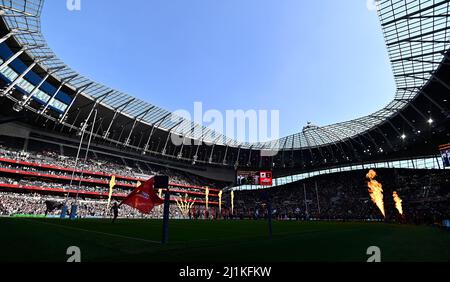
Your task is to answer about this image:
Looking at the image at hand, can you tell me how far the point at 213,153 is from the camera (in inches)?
3401

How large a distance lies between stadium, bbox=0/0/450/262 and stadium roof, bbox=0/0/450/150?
0.63 feet

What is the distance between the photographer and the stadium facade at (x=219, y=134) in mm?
32688

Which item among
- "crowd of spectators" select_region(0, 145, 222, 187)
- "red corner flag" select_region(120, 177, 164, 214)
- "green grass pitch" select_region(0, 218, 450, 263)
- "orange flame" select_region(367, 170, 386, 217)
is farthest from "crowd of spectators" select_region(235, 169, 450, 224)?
"red corner flag" select_region(120, 177, 164, 214)

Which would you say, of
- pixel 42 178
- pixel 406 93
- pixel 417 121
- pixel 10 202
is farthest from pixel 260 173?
pixel 42 178

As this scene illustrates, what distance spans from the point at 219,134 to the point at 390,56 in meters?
48.5

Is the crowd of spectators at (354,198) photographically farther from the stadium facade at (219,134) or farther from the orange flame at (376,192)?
the stadium facade at (219,134)

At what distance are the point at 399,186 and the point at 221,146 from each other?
→ 50521 mm

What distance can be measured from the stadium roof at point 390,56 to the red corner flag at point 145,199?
996 inches

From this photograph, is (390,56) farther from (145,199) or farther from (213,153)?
(213,153)

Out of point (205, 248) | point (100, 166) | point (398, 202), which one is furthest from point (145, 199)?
point (398, 202)

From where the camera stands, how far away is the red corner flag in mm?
13125

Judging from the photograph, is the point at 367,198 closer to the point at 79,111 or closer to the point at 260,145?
the point at 260,145

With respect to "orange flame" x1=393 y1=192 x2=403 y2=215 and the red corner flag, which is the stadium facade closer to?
"orange flame" x1=393 y1=192 x2=403 y2=215

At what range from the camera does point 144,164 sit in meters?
78.8
